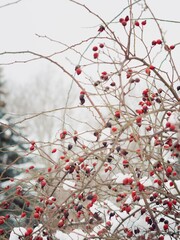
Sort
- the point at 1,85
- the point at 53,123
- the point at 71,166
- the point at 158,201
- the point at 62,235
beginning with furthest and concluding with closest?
1. the point at 53,123
2. the point at 1,85
3. the point at 62,235
4. the point at 158,201
5. the point at 71,166

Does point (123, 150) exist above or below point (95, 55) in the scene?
below

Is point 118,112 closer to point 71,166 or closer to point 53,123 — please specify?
point 71,166

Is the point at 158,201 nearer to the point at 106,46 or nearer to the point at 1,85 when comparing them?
the point at 106,46

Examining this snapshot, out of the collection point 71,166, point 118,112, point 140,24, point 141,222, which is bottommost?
point 141,222

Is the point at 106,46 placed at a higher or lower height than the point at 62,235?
higher

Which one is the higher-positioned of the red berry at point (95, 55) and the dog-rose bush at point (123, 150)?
the red berry at point (95, 55)

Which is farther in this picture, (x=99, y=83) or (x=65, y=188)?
(x=65, y=188)

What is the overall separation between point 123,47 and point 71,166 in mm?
727

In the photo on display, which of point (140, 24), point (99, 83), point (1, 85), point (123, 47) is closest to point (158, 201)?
point (99, 83)

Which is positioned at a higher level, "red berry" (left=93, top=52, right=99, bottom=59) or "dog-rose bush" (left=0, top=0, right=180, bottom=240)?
"red berry" (left=93, top=52, right=99, bottom=59)

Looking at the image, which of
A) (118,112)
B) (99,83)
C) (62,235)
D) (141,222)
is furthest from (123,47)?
(62,235)

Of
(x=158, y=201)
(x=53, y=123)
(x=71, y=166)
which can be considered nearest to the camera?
(x=71, y=166)

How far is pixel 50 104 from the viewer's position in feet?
74.8

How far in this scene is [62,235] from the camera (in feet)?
8.29
